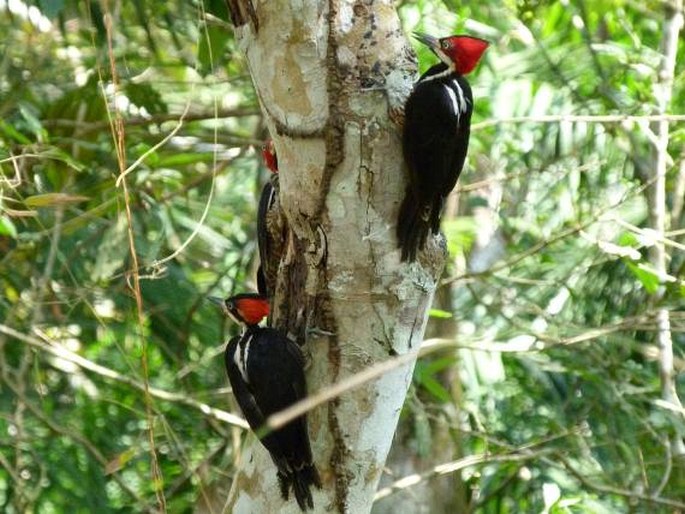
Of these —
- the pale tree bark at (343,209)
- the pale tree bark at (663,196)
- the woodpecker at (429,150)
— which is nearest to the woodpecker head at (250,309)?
the pale tree bark at (343,209)

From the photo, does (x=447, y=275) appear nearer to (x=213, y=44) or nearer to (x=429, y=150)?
(x=213, y=44)

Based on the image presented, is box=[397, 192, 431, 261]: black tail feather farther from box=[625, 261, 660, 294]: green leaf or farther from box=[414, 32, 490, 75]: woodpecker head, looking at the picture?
box=[625, 261, 660, 294]: green leaf

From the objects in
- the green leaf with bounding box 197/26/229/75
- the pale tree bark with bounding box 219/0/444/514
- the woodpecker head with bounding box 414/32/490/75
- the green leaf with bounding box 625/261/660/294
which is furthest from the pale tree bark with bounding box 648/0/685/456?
the green leaf with bounding box 197/26/229/75

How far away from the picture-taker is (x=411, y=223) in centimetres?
301

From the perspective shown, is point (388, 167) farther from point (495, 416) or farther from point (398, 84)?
point (495, 416)

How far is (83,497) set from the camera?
5172 mm

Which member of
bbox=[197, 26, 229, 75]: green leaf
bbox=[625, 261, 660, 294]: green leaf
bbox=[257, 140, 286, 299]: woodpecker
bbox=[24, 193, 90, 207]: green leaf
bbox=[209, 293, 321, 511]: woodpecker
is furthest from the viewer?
bbox=[197, 26, 229, 75]: green leaf


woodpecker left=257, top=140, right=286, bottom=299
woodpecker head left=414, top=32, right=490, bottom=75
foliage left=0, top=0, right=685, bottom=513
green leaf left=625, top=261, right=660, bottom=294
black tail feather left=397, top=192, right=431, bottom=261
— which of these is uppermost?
woodpecker head left=414, top=32, right=490, bottom=75

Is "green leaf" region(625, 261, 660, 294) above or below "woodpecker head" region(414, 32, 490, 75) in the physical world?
below

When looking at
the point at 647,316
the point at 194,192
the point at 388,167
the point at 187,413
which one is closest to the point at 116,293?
the point at 187,413

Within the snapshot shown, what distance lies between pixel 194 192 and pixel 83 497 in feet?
5.99

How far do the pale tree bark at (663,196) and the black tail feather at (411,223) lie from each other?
153cm

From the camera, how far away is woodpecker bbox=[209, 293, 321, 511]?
3.09m

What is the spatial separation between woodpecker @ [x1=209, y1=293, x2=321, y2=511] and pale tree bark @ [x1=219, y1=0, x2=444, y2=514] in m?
0.04
